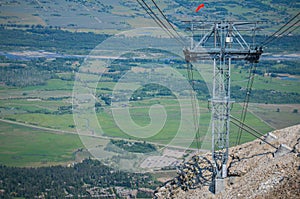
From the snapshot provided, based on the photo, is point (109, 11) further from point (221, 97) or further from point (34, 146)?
point (221, 97)

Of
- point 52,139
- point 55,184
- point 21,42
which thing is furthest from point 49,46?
point 55,184

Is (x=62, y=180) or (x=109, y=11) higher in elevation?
(x=109, y=11)

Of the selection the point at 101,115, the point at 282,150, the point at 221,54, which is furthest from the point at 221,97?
the point at 101,115

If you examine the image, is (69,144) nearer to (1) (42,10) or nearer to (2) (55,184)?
(2) (55,184)

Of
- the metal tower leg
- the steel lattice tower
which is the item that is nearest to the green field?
the metal tower leg

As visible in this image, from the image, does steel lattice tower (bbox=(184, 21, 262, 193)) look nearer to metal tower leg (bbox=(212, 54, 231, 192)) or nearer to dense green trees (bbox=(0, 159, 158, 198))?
metal tower leg (bbox=(212, 54, 231, 192))

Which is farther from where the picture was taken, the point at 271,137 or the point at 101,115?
the point at 101,115

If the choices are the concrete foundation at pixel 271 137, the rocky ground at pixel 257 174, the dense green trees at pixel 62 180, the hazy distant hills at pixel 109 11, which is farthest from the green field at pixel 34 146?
the hazy distant hills at pixel 109 11
